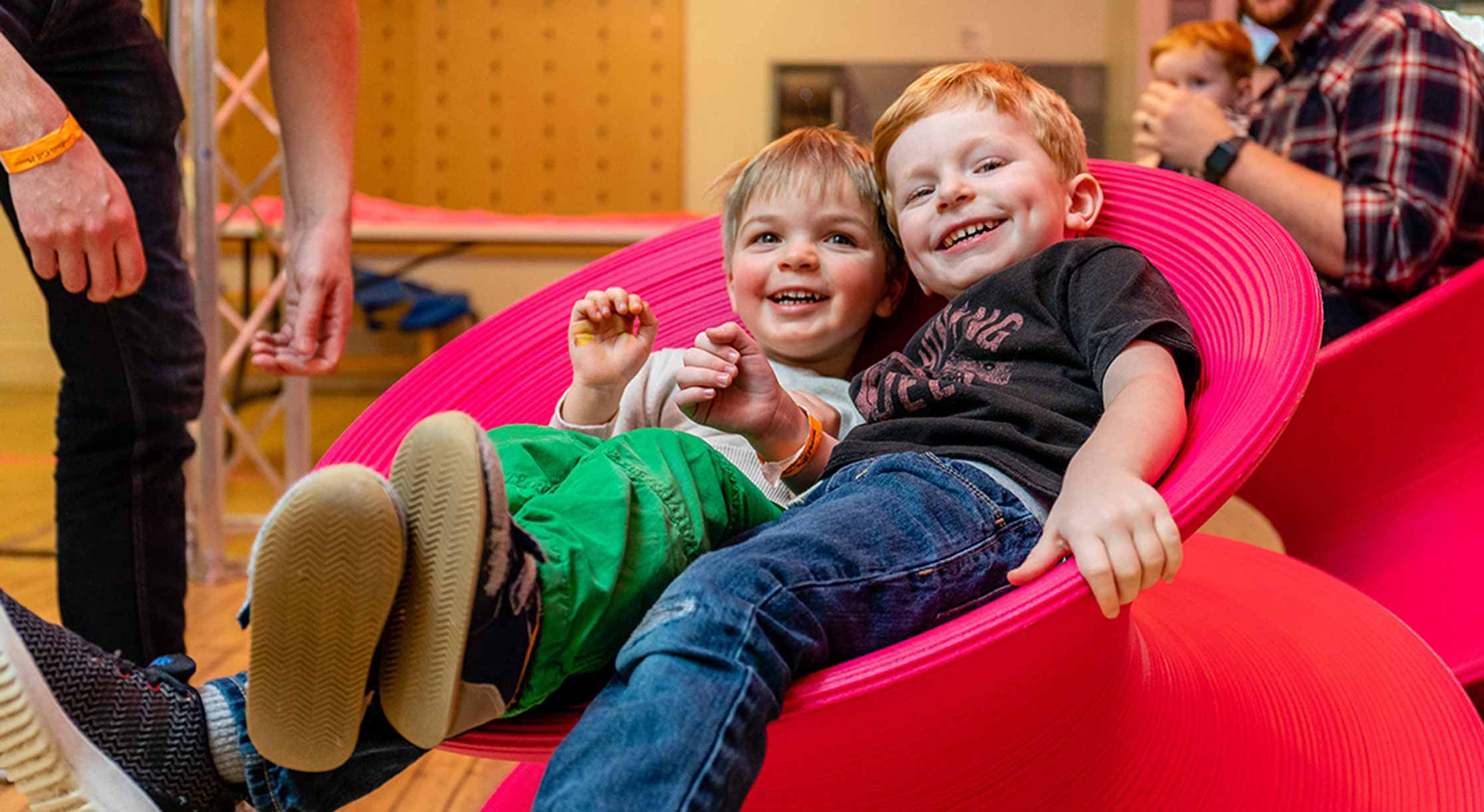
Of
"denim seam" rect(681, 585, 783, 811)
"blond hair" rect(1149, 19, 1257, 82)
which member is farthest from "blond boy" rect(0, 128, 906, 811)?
"blond hair" rect(1149, 19, 1257, 82)

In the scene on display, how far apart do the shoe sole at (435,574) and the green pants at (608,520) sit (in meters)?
0.08

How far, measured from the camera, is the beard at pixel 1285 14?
181 centimetres

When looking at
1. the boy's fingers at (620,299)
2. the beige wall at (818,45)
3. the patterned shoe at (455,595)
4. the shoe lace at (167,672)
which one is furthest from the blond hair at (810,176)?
the beige wall at (818,45)

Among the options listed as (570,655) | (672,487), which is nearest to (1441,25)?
(672,487)

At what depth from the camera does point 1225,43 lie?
8.66 feet

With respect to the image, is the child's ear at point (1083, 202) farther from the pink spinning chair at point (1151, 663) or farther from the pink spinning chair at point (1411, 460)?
the pink spinning chair at point (1411, 460)

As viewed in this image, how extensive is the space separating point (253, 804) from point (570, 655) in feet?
1.00

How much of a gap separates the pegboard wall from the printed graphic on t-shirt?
494cm

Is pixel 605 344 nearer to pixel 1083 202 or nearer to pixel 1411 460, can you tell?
pixel 1083 202

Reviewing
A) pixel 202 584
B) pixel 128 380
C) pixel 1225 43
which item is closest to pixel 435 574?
pixel 128 380

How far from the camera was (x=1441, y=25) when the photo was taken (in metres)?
1.61

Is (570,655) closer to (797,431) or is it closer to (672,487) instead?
(672,487)

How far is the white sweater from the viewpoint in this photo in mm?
1313

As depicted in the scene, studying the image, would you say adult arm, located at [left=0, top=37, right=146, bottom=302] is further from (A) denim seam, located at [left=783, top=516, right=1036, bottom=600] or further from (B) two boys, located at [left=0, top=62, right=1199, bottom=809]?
(A) denim seam, located at [left=783, top=516, right=1036, bottom=600]
